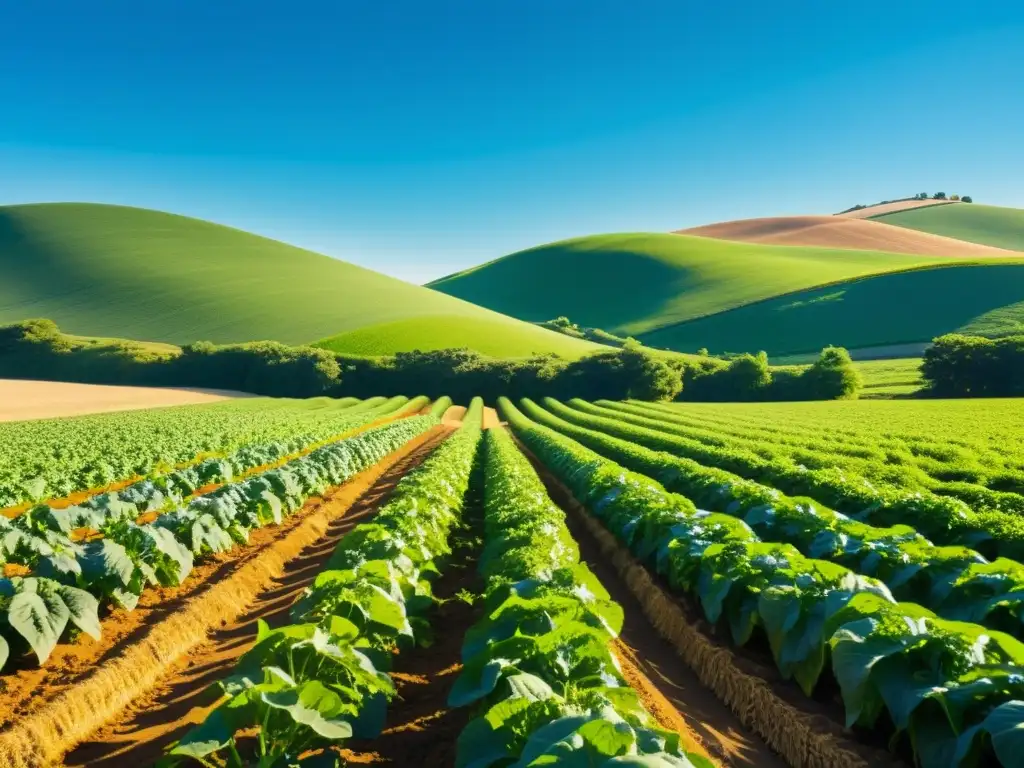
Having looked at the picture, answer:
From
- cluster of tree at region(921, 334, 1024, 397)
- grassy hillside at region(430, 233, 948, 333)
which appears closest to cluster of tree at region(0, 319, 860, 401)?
cluster of tree at region(921, 334, 1024, 397)

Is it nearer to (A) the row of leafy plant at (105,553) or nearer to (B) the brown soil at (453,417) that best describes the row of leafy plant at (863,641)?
(A) the row of leafy plant at (105,553)

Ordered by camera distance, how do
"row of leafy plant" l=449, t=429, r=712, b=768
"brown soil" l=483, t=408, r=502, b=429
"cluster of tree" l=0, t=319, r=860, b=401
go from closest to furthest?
"row of leafy plant" l=449, t=429, r=712, b=768, "brown soil" l=483, t=408, r=502, b=429, "cluster of tree" l=0, t=319, r=860, b=401

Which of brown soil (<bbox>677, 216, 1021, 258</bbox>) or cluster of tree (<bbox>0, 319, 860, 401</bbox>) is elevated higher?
brown soil (<bbox>677, 216, 1021, 258</bbox>)

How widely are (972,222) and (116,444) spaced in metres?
212

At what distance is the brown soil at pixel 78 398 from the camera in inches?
1831

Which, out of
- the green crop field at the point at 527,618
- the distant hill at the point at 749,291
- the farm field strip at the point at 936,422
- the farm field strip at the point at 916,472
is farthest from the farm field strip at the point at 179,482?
the distant hill at the point at 749,291

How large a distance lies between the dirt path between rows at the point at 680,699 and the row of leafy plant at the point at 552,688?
1008mm

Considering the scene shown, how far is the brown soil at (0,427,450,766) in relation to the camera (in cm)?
532

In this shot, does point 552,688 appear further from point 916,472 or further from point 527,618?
point 916,472

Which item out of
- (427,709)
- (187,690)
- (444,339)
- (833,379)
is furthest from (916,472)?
(444,339)

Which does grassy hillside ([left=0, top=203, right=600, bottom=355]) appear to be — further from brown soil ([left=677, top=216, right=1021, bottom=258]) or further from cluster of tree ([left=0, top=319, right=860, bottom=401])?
brown soil ([left=677, top=216, right=1021, bottom=258])

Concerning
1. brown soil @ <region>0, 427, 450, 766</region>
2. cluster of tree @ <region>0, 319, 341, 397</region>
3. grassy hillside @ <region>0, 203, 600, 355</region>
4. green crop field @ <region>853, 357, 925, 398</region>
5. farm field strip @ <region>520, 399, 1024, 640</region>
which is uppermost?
grassy hillside @ <region>0, 203, 600, 355</region>

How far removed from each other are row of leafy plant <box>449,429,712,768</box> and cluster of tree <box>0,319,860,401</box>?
61.2m

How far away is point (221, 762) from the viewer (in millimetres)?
4562
